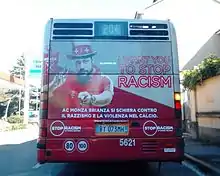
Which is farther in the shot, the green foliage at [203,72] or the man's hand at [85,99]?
the green foliage at [203,72]

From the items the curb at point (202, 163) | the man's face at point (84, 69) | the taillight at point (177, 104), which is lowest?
the curb at point (202, 163)

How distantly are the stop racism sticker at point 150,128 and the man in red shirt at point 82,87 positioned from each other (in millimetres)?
806

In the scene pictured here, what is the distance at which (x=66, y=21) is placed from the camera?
7324 mm

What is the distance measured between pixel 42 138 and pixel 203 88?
422 inches

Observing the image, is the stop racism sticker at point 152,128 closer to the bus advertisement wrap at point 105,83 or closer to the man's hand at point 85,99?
the bus advertisement wrap at point 105,83

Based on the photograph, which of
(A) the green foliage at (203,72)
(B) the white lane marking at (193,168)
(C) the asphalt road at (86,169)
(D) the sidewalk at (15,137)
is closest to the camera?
(C) the asphalt road at (86,169)

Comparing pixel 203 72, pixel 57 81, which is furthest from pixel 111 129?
pixel 203 72

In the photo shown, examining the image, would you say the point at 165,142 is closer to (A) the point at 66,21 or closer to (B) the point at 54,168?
(A) the point at 66,21

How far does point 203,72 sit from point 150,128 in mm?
9385

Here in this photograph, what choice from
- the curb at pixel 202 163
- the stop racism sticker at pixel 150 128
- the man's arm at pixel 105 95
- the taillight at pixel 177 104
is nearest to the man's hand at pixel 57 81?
the man's arm at pixel 105 95

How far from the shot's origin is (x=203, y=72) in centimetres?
1571

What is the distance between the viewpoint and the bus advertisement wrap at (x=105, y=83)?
6.95 meters

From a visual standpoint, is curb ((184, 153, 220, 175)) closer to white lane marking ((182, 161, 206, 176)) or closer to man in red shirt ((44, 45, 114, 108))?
white lane marking ((182, 161, 206, 176))

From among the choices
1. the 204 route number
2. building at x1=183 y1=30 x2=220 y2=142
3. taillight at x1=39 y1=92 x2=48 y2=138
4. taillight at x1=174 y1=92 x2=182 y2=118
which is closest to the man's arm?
the 204 route number
